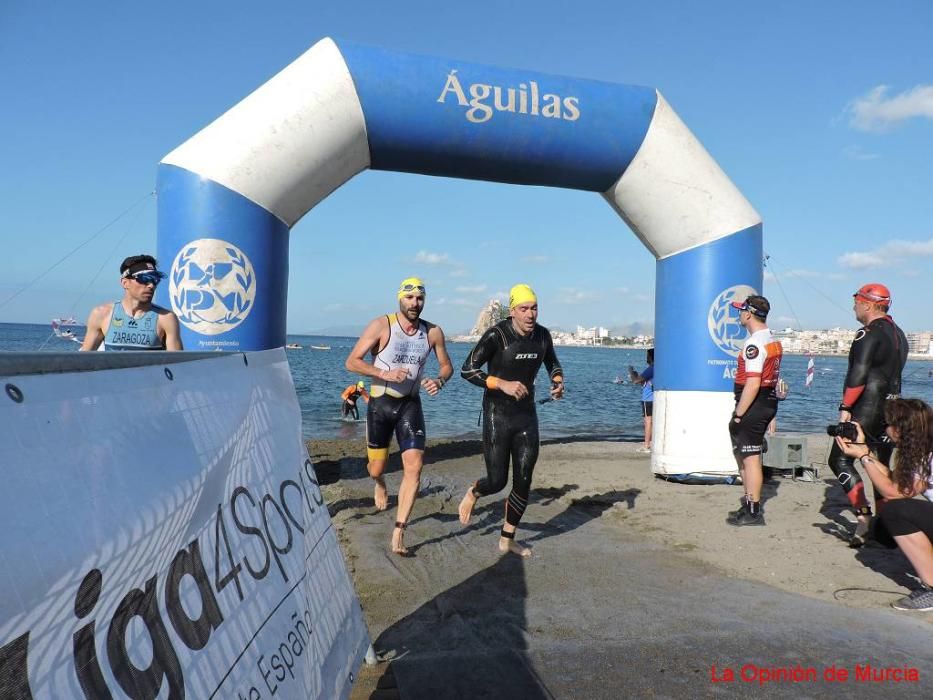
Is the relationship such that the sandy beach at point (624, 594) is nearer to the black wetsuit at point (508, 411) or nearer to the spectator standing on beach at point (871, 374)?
the spectator standing on beach at point (871, 374)

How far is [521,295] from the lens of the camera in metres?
5.00

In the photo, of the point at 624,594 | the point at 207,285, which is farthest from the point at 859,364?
the point at 207,285

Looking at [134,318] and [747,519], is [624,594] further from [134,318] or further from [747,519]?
[134,318]

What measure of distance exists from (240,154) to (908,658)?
6391 millimetres

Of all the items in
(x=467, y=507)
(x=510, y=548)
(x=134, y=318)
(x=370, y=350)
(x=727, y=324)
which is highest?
(x=727, y=324)

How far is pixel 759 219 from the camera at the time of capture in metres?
7.62

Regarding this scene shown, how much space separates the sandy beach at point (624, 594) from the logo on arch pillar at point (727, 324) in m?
1.61

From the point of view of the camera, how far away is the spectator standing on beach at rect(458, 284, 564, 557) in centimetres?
495

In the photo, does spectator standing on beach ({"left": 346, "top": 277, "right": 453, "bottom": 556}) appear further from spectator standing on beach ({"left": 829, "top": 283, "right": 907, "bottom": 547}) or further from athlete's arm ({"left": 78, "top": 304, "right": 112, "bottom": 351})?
spectator standing on beach ({"left": 829, "top": 283, "right": 907, "bottom": 547})

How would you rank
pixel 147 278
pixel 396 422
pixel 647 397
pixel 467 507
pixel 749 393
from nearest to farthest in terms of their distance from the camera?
pixel 147 278, pixel 396 422, pixel 467 507, pixel 749 393, pixel 647 397

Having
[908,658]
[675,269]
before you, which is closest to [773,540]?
[908,658]

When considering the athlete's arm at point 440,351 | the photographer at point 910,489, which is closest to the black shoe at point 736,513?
the photographer at point 910,489

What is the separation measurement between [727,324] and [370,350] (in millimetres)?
4381

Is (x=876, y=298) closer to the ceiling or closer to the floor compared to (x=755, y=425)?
closer to the ceiling
